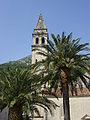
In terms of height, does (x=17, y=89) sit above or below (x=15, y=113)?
above

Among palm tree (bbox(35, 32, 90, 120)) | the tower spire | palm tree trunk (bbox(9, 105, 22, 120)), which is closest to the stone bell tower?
the tower spire

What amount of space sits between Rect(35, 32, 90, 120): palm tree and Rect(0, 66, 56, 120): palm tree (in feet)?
6.20

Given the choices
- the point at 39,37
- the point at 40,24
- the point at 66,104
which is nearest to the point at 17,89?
the point at 66,104

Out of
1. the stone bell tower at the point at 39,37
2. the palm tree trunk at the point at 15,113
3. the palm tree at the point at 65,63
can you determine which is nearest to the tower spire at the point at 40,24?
the stone bell tower at the point at 39,37

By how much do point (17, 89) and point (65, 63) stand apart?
5.94 m

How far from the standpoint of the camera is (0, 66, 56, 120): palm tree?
19.2 meters

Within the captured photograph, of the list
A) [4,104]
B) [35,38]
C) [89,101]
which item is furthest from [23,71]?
[35,38]

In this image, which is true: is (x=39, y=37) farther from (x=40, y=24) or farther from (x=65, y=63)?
(x=65, y=63)

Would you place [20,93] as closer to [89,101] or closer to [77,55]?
[77,55]

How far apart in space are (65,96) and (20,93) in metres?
5.15

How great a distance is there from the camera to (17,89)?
776 inches

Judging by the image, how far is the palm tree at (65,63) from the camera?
20641 mm

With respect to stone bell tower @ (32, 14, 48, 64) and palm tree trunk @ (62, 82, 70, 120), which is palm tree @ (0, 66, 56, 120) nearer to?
palm tree trunk @ (62, 82, 70, 120)

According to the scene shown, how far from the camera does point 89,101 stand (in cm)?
3781
